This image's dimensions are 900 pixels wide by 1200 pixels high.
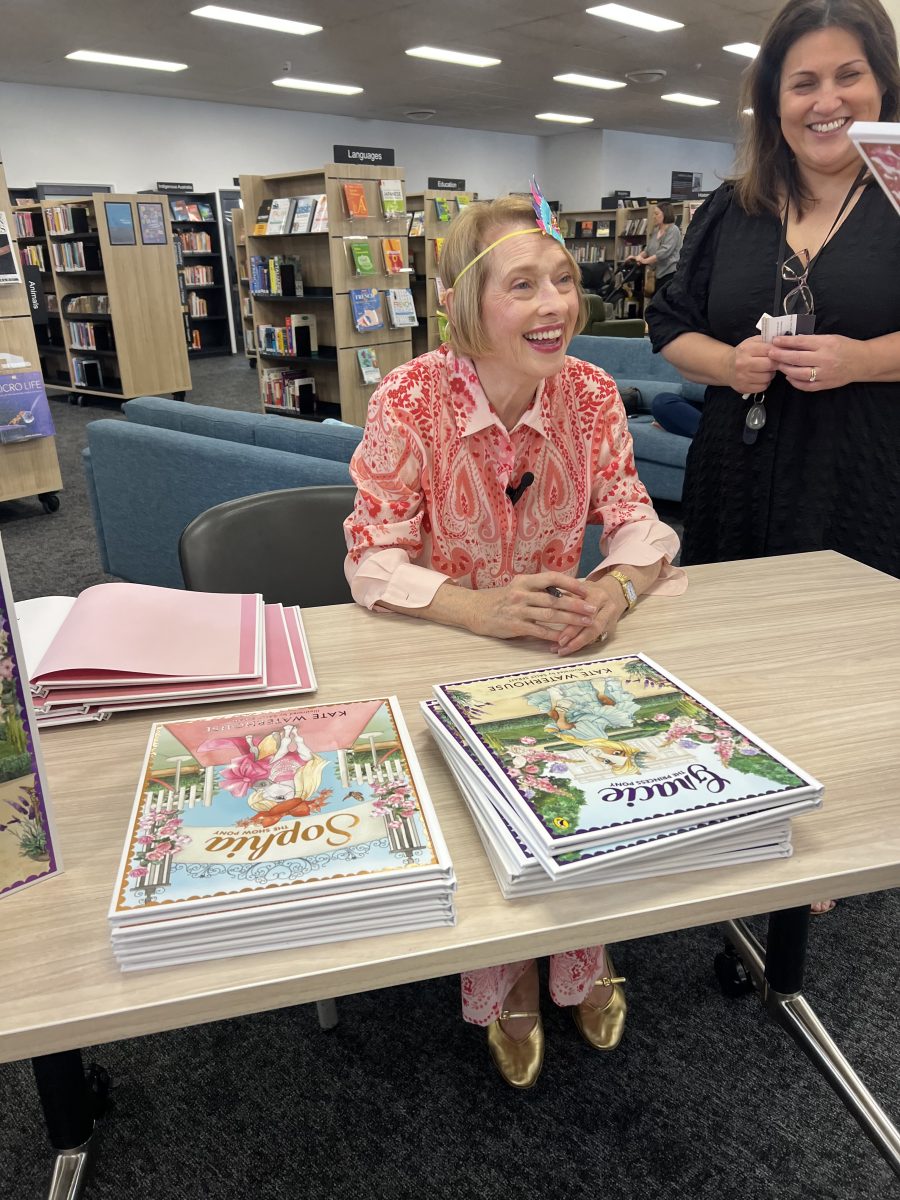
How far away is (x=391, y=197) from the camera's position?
5.65 metres

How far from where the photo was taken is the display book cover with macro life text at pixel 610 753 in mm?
675

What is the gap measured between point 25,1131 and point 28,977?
1.01 m

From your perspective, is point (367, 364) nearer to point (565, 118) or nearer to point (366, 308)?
point (366, 308)

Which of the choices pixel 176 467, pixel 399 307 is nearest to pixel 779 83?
pixel 176 467

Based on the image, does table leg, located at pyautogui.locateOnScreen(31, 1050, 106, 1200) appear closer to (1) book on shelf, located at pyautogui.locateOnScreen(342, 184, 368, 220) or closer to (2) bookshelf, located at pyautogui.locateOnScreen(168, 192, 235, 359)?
(1) book on shelf, located at pyautogui.locateOnScreen(342, 184, 368, 220)

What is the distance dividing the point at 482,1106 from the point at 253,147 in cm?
1346

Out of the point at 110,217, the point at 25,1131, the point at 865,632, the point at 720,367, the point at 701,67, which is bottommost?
the point at 25,1131

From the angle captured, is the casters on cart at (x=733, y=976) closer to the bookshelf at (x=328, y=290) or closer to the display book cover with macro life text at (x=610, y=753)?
the display book cover with macro life text at (x=610, y=753)

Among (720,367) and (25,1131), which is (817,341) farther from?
(25,1131)

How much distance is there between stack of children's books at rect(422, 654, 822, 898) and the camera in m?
0.66

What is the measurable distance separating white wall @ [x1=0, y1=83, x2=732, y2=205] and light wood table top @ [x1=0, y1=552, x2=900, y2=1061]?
8818 mm

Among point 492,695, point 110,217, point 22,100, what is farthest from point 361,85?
point 492,695

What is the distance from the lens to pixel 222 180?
12055 mm

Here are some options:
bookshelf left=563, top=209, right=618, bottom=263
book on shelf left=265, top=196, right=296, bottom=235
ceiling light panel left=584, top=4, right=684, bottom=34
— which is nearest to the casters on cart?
book on shelf left=265, top=196, right=296, bottom=235
